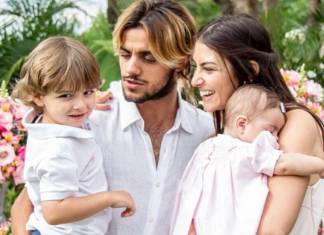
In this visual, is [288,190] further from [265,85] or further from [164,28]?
[164,28]

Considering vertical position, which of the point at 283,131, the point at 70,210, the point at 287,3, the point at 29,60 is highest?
the point at 29,60

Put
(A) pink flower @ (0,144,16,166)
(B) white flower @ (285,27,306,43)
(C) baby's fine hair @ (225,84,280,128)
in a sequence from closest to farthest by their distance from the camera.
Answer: (C) baby's fine hair @ (225,84,280,128)
(A) pink flower @ (0,144,16,166)
(B) white flower @ (285,27,306,43)

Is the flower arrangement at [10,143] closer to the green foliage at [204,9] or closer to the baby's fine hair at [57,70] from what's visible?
the baby's fine hair at [57,70]

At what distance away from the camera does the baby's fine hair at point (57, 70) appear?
3.52 metres

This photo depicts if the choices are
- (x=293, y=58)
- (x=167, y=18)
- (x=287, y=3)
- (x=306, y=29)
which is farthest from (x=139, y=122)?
(x=287, y=3)

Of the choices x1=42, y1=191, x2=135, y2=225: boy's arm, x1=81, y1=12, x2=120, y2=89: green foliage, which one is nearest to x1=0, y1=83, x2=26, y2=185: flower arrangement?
x1=42, y1=191, x2=135, y2=225: boy's arm

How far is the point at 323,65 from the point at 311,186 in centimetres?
569

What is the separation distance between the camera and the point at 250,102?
360cm

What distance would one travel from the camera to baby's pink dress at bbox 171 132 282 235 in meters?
3.49

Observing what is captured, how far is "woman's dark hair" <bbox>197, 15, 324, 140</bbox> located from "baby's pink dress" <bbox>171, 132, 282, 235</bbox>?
0.27 metres

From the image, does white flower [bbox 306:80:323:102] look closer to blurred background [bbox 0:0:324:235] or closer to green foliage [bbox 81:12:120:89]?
blurred background [bbox 0:0:324:235]

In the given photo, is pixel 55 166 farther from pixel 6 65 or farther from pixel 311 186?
pixel 6 65

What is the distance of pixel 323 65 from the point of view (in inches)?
363

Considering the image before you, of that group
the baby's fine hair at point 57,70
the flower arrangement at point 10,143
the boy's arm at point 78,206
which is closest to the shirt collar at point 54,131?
the baby's fine hair at point 57,70
